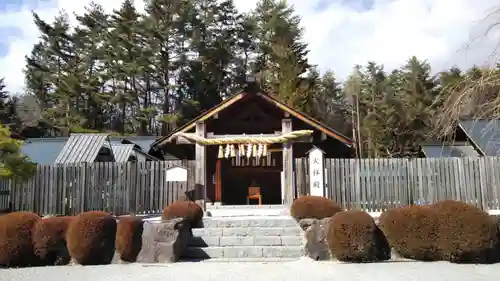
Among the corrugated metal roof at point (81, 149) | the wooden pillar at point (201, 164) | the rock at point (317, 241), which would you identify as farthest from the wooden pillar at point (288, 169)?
the corrugated metal roof at point (81, 149)

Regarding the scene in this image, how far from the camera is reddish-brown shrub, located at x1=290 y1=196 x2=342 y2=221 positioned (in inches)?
431

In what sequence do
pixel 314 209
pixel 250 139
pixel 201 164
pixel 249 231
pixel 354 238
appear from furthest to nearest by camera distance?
pixel 250 139 < pixel 201 164 < pixel 314 209 < pixel 249 231 < pixel 354 238

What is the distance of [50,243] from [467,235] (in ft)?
28.5

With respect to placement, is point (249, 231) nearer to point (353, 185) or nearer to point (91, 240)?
point (91, 240)

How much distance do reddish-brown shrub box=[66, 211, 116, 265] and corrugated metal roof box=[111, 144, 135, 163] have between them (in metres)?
14.1

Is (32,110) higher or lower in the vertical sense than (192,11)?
lower

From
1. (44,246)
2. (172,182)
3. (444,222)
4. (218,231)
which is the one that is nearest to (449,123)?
(444,222)

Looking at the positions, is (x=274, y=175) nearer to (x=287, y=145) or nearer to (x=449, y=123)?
(x=287, y=145)

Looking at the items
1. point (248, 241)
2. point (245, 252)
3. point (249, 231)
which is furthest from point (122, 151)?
point (245, 252)

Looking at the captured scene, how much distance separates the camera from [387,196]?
14.9 meters

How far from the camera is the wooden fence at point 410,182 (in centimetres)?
1473

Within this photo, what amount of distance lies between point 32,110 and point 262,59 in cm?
2226

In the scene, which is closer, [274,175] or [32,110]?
[274,175]

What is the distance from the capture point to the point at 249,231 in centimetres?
1088
